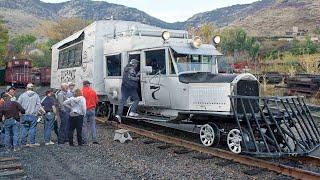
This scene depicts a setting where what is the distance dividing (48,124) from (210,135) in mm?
4221

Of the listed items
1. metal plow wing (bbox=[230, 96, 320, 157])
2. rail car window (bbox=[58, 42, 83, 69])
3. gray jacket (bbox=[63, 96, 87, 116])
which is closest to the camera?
metal plow wing (bbox=[230, 96, 320, 157])

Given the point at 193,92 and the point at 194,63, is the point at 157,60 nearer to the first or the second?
the point at 194,63

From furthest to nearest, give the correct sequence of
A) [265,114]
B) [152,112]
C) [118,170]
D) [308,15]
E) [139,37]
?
[308,15] < [139,37] < [152,112] < [265,114] < [118,170]

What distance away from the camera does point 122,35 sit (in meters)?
13.2

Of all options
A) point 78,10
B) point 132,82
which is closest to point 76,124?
point 132,82

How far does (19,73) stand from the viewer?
35.6 meters

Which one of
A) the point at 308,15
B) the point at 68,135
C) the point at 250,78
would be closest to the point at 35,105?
the point at 68,135

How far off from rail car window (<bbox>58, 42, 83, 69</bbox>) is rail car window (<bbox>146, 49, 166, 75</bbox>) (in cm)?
Answer: 501

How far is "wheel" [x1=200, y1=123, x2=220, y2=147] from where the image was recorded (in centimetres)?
970

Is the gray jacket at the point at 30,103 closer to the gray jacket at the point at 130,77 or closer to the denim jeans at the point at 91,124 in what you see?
the denim jeans at the point at 91,124

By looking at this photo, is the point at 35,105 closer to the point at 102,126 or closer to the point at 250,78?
the point at 102,126

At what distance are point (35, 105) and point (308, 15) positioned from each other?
3088 inches

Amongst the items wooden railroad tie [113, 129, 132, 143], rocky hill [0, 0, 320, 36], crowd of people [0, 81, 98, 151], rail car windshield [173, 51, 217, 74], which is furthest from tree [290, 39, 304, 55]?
crowd of people [0, 81, 98, 151]

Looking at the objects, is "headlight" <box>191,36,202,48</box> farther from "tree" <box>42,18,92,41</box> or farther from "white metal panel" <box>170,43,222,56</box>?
"tree" <box>42,18,92,41</box>
